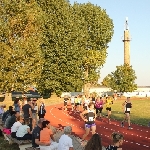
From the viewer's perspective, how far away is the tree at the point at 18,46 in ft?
135

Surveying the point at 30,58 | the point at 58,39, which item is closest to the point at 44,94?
the point at 58,39

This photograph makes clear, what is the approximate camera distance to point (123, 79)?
82312mm

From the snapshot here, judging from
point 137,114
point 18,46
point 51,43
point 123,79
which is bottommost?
point 137,114

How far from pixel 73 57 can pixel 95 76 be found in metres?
12.3

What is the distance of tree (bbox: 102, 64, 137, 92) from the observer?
271 feet

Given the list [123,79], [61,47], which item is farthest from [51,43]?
[123,79]

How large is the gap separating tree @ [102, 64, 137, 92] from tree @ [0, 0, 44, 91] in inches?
1672

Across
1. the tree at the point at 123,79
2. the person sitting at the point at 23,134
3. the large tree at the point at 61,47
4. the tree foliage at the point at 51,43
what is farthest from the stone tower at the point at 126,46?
A: the person sitting at the point at 23,134

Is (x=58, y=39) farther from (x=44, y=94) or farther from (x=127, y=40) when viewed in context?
(x=127, y=40)

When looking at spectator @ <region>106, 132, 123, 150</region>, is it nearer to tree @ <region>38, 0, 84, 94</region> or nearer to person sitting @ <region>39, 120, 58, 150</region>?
person sitting @ <region>39, 120, 58, 150</region>

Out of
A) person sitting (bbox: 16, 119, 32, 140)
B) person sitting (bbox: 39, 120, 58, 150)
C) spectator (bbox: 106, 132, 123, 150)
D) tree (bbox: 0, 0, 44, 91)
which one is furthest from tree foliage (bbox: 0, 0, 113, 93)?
spectator (bbox: 106, 132, 123, 150)

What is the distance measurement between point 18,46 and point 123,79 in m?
45.2

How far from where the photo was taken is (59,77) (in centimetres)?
5122

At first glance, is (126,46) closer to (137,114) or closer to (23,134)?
(137,114)
